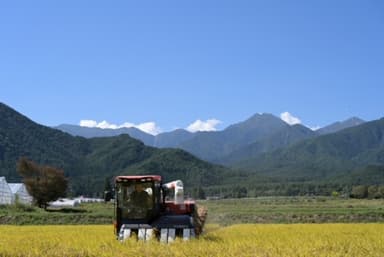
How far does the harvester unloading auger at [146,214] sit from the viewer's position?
60.1ft

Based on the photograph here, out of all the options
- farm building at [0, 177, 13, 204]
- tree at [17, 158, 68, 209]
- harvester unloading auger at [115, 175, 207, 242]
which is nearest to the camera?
harvester unloading auger at [115, 175, 207, 242]

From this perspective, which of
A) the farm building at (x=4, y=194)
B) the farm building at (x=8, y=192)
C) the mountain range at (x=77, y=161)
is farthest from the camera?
the mountain range at (x=77, y=161)

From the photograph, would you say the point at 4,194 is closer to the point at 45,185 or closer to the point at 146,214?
the point at 45,185

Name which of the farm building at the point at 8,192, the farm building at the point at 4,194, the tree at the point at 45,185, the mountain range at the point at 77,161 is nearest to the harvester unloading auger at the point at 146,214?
the tree at the point at 45,185

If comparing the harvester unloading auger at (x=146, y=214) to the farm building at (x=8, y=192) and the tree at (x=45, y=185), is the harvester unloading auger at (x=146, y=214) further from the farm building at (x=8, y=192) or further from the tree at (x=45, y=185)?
the farm building at (x=8, y=192)

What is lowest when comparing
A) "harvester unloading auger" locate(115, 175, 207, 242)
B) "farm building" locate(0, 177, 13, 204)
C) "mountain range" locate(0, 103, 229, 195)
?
"harvester unloading auger" locate(115, 175, 207, 242)

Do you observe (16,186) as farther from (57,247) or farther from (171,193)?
(57,247)

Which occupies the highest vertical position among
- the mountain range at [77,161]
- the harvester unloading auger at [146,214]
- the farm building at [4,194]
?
the mountain range at [77,161]

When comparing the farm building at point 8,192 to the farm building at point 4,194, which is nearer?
the farm building at point 4,194

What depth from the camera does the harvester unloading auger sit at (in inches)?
722

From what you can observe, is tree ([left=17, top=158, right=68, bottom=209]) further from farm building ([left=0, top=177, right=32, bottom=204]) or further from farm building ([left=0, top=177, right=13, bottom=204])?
farm building ([left=0, top=177, right=13, bottom=204])

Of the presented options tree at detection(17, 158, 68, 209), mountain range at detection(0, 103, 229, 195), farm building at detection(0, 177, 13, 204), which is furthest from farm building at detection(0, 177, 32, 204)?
mountain range at detection(0, 103, 229, 195)

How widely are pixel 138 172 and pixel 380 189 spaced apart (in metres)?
78.7

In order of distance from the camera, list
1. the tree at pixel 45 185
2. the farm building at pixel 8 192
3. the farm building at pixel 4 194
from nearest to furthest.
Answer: the tree at pixel 45 185
the farm building at pixel 4 194
the farm building at pixel 8 192
